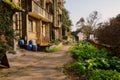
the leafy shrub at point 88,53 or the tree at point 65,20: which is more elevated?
the tree at point 65,20

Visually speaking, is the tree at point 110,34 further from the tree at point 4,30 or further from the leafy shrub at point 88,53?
the tree at point 4,30

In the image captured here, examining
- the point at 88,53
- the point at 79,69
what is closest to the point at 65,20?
the point at 88,53

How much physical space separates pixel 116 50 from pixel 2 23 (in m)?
10.5

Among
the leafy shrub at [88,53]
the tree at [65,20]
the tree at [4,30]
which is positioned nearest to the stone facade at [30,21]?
the leafy shrub at [88,53]

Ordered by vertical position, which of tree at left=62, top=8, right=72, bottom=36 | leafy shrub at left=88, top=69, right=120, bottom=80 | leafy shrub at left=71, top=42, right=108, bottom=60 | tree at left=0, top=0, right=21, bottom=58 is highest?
tree at left=62, top=8, right=72, bottom=36

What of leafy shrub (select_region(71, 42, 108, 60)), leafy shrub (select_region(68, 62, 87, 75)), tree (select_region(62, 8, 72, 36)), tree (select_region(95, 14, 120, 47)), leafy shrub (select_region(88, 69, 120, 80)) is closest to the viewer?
leafy shrub (select_region(88, 69, 120, 80))

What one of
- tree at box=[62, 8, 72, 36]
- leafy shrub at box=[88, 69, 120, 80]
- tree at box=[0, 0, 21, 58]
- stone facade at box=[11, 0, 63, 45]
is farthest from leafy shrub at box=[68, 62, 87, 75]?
tree at box=[62, 8, 72, 36]

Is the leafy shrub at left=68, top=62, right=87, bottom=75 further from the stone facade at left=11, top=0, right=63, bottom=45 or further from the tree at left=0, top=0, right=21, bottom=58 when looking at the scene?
the stone facade at left=11, top=0, right=63, bottom=45

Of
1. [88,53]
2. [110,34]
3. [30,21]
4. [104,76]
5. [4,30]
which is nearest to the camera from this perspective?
[104,76]

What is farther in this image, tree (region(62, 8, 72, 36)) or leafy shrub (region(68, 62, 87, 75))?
tree (region(62, 8, 72, 36))

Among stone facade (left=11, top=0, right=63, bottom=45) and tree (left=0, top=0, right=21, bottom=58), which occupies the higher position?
stone facade (left=11, top=0, right=63, bottom=45)

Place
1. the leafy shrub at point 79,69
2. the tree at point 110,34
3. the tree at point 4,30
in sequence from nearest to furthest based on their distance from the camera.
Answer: the leafy shrub at point 79,69 → the tree at point 4,30 → the tree at point 110,34

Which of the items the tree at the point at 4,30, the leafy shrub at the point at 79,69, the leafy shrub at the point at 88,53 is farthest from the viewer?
the leafy shrub at the point at 88,53

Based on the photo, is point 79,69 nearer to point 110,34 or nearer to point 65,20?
point 110,34
